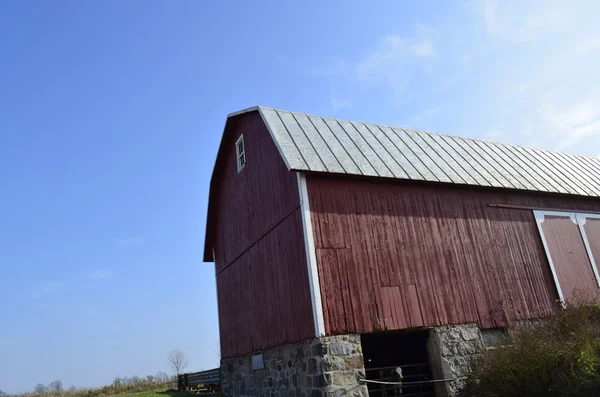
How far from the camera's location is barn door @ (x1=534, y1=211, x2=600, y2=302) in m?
14.4

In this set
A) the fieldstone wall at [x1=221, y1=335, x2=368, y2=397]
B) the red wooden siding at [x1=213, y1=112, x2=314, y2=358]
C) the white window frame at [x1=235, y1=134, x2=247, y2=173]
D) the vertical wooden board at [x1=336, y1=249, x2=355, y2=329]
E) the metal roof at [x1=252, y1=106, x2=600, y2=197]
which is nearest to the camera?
the fieldstone wall at [x1=221, y1=335, x2=368, y2=397]

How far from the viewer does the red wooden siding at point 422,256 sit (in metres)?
11.1

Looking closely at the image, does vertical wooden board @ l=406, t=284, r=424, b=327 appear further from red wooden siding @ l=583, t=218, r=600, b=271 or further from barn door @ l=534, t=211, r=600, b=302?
red wooden siding @ l=583, t=218, r=600, b=271

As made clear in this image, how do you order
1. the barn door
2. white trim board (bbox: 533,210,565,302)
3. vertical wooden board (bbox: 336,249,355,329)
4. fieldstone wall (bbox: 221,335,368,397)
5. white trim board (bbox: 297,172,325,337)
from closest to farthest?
fieldstone wall (bbox: 221,335,368,397) < white trim board (bbox: 297,172,325,337) < vertical wooden board (bbox: 336,249,355,329) < white trim board (bbox: 533,210,565,302) < the barn door

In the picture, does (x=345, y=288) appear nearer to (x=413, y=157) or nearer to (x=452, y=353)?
(x=452, y=353)

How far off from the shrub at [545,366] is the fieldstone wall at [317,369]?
9.28 feet

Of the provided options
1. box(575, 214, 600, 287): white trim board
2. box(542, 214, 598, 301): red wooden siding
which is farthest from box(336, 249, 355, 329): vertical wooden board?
box(575, 214, 600, 287): white trim board

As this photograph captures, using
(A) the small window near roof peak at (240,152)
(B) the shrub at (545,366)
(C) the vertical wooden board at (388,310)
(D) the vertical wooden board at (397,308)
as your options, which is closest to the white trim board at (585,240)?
(B) the shrub at (545,366)

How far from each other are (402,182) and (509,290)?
4105 mm

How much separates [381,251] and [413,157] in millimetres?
3636

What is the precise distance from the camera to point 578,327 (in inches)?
438

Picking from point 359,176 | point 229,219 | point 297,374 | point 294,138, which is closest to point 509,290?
point 359,176

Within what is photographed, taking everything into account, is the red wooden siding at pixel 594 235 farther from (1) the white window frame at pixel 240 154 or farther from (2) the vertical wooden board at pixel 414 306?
(1) the white window frame at pixel 240 154

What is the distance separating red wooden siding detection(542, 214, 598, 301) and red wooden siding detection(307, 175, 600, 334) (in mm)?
489
